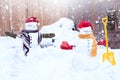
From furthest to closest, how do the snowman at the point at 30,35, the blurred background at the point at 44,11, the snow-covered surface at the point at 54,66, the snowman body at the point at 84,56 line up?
the blurred background at the point at 44,11, the snowman at the point at 30,35, the snowman body at the point at 84,56, the snow-covered surface at the point at 54,66

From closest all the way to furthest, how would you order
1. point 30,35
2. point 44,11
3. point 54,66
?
point 54,66, point 30,35, point 44,11

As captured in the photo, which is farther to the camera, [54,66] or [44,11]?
[44,11]

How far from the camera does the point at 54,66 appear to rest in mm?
3660

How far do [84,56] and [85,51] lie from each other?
0.28 ft

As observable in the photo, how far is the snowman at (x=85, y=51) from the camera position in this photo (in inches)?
140

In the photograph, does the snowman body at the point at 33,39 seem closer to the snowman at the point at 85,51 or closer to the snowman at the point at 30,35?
the snowman at the point at 30,35

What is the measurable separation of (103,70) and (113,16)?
2.82 m

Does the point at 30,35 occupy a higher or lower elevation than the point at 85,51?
higher

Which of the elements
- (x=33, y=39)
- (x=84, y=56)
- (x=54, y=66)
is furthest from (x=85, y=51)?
(x=33, y=39)

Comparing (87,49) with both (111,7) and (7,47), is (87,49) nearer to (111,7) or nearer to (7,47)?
(7,47)

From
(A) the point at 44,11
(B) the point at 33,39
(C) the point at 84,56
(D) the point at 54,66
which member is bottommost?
(D) the point at 54,66

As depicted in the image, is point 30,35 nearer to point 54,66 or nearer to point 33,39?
point 33,39

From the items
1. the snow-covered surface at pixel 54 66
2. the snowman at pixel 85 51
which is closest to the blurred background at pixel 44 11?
the snow-covered surface at pixel 54 66

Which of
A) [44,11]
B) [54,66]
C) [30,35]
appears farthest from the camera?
[44,11]
